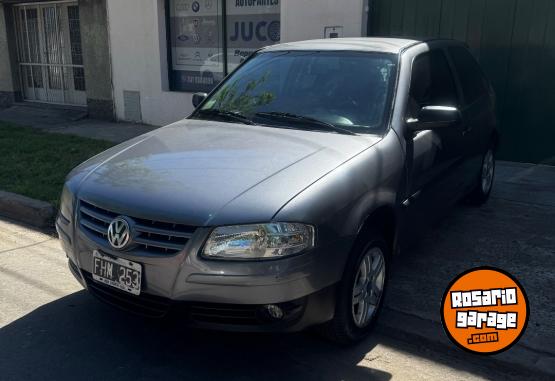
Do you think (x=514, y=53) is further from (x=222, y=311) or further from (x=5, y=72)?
(x=5, y=72)

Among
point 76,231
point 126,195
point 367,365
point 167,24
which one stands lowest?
point 367,365

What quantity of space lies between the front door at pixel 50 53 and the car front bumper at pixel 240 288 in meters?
11.0

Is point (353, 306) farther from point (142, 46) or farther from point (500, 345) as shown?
point (142, 46)

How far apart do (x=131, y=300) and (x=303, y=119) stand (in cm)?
162

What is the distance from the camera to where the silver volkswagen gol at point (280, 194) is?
Result: 2.70m

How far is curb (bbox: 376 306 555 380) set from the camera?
3.07 meters

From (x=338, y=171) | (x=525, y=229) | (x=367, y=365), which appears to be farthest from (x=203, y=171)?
(x=525, y=229)

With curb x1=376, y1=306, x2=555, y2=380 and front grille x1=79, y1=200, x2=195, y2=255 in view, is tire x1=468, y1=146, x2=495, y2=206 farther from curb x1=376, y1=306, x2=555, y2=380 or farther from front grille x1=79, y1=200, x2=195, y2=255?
front grille x1=79, y1=200, x2=195, y2=255

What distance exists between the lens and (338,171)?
3.04 m

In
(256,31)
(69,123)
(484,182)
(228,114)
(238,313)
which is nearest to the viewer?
(238,313)

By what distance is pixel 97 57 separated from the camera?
11.6 m

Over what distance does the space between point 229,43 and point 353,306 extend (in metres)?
7.64

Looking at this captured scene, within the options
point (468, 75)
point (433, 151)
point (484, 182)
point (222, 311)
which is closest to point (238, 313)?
point (222, 311)

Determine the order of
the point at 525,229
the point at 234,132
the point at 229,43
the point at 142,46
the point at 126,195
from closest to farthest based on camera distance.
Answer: the point at 126,195
the point at 234,132
the point at 525,229
the point at 229,43
the point at 142,46
